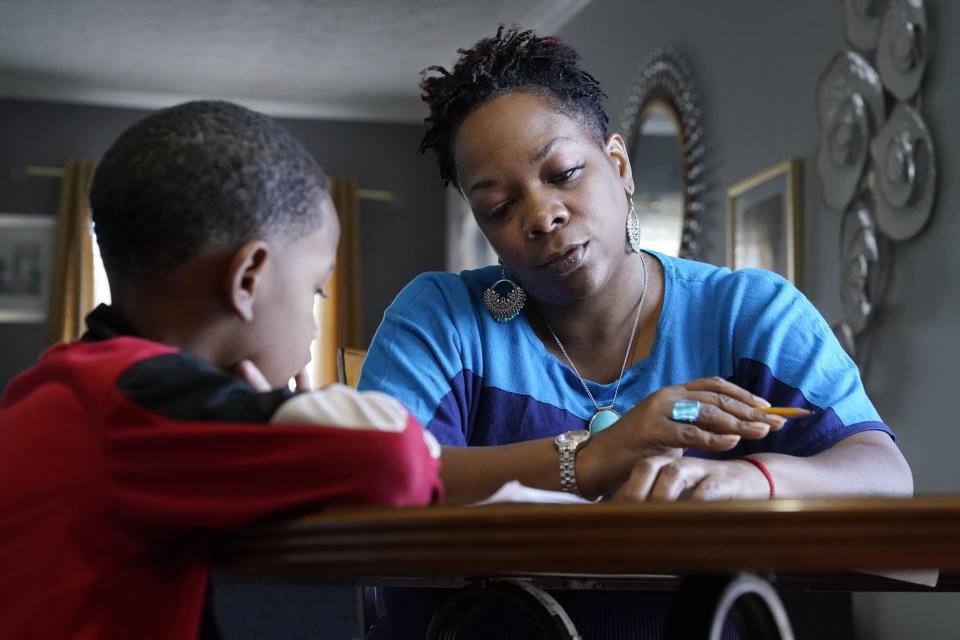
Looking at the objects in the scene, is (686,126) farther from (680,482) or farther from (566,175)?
(680,482)

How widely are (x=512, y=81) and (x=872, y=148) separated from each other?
177 cm

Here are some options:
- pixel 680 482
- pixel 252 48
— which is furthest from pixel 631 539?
pixel 252 48

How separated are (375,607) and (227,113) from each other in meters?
0.82

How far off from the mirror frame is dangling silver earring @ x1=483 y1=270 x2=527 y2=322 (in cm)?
281

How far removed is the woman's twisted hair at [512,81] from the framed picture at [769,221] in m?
1.98

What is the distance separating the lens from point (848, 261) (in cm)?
305

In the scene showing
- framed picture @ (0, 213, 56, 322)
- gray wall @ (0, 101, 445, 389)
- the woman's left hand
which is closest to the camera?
the woman's left hand

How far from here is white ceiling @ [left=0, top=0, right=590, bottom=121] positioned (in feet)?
18.9

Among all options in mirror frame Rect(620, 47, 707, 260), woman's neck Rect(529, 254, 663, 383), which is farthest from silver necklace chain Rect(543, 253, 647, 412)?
mirror frame Rect(620, 47, 707, 260)

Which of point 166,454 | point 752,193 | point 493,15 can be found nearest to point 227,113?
point 166,454

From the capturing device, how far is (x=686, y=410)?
1011 mm

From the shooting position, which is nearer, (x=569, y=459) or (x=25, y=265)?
(x=569, y=459)

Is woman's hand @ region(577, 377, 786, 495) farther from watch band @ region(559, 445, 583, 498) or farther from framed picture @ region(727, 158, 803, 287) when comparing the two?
framed picture @ region(727, 158, 803, 287)

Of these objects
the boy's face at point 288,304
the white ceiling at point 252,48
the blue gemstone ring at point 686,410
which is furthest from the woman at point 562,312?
the white ceiling at point 252,48
